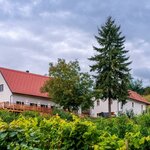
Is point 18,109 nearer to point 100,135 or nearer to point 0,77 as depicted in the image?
point 0,77

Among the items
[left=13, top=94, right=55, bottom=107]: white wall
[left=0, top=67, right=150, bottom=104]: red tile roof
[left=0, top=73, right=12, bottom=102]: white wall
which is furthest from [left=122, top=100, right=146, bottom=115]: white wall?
[left=0, top=73, right=12, bottom=102]: white wall

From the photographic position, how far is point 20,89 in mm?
65438

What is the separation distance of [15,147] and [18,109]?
46838 millimetres

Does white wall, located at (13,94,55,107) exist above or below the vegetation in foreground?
above

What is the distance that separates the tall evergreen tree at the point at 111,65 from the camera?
63125 millimetres

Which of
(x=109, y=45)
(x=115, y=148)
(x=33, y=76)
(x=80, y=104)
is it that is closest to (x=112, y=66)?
(x=109, y=45)

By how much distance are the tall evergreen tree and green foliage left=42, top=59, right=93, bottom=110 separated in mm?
3402

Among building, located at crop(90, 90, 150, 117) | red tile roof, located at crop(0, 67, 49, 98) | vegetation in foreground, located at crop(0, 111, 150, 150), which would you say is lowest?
vegetation in foreground, located at crop(0, 111, 150, 150)

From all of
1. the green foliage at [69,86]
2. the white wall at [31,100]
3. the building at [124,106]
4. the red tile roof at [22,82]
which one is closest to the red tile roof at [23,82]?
the red tile roof at [22,82]

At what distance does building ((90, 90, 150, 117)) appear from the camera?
79494 millimetres

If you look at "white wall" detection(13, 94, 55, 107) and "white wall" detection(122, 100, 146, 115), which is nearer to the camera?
"white wall" detection(13, 94, 55, 107)

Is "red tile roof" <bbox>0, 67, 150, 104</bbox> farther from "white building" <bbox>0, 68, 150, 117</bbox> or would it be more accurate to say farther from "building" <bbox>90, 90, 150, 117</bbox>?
"building" <bbox>90, 90, 150, 117</bbox>

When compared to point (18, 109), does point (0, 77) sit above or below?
above

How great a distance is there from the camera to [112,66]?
63.4m
